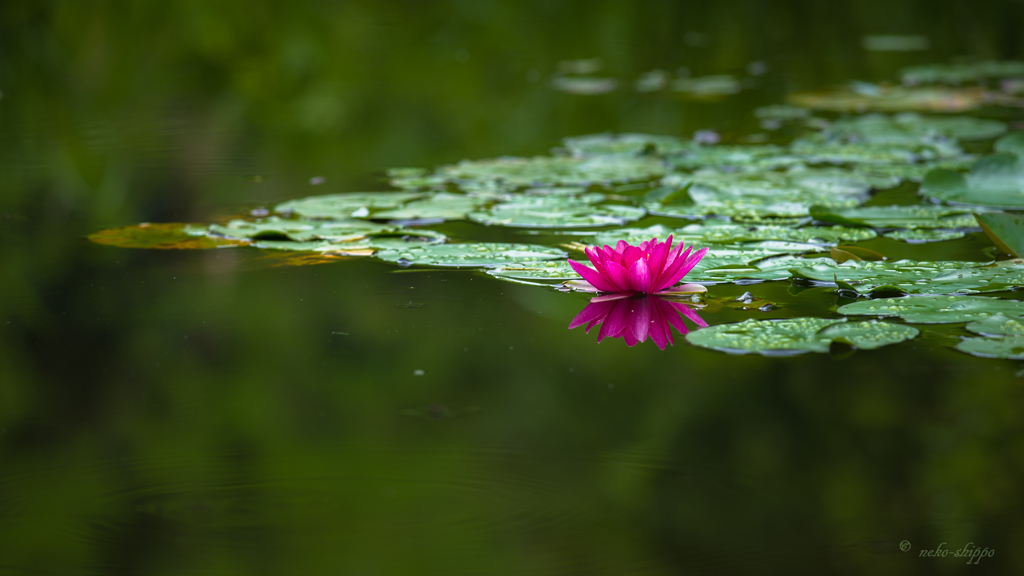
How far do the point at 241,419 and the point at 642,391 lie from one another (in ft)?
1.84

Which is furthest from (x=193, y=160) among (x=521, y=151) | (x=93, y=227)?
(x=521, y=151)

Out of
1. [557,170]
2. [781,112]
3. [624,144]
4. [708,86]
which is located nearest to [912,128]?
[781,112]

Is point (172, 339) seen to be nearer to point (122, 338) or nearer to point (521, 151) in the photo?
point (122, 338)

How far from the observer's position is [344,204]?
2469 mm

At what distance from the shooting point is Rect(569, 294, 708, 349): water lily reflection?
5.10 ft

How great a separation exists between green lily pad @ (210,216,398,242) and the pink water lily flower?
0.69 metres

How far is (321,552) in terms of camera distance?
0.94 metres

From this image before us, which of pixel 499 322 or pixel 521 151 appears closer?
pixel 499 322

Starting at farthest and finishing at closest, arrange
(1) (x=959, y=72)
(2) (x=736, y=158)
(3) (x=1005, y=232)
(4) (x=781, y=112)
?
(1) (x=959, y=72)
(4) (x=781, y=112)
(2) (x=736, y=158)
(3) (x=1005, y=232)

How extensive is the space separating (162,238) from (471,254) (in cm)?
79

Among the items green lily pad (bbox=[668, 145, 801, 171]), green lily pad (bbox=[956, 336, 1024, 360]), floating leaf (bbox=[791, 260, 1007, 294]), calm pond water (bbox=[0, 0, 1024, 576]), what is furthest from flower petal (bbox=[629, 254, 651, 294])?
green lily pad (bbox=[668, 145, 801, 171])

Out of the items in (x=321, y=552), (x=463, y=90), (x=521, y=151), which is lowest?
(x=321, y=552)

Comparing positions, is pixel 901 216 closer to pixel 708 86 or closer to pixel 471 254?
pixel 471 254

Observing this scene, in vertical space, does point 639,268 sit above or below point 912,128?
below
